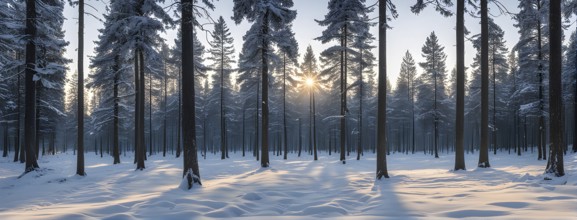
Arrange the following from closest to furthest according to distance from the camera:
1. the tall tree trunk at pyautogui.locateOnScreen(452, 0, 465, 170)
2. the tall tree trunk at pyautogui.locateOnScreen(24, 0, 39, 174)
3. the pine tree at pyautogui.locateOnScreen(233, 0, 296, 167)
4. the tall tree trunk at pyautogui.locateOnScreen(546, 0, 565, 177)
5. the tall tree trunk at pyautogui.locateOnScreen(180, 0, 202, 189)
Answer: the tall tree trunk at pyautogui.locateOnScreen(546, 0, 565, 177), the tall tree trunk at pyautogui.locateOnScreen(180, 0, 202, 189), the tall tree trunk at pyautogui.locateOnScreen(452, 0, 465, 170), the tall tree trunk at pyautogui.locateOnScreen(24, 0, 39, 174), the pine tree at pyautogui.locateOnScreen(233, 0, 296, 167)

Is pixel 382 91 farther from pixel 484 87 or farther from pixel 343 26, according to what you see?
pixel 343 26

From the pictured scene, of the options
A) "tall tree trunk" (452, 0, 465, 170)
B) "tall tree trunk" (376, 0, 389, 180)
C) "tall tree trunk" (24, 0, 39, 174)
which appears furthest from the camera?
"tall tree trunk" (24, 0, 39, 174)

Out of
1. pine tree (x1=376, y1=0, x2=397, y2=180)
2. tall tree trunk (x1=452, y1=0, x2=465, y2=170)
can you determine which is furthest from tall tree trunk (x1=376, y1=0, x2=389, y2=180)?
tall tree trunk (x1=452, y1=0, x2=465, y2=170)

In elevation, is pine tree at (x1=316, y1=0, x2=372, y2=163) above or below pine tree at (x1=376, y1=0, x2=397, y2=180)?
above

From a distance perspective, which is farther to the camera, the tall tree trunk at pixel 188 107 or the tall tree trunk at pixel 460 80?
the tall tree trunk at pixel 460 80

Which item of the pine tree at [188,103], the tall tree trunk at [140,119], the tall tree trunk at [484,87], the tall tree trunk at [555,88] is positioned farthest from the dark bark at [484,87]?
the tall tree trunk at [140,119]

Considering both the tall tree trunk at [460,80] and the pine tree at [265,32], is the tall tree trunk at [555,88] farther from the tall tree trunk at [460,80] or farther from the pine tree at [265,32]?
the pine tree at [265,32]

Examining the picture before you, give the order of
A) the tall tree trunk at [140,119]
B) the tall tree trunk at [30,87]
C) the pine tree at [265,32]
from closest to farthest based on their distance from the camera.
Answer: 1. the tall tree trunk at [30,87]
2. the pine tree at [265,32]
3. the tall tree trunk at [140,119]

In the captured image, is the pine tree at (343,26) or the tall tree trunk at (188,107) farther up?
the pine tree at (343,26)

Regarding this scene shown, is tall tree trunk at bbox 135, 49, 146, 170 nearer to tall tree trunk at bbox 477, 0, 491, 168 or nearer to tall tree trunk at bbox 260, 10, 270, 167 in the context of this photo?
tall tree trunk at bbox 260, 10, 270, 167

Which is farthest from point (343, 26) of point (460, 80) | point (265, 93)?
point (460, 80)

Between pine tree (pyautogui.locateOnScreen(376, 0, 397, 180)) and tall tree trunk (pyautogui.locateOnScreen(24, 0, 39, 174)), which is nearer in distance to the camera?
Result: pine tree (pyautogui.locateOnScreen(376, 0, 397, 180))

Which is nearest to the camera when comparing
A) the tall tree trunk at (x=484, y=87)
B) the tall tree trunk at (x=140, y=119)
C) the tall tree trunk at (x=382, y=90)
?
the tall tree trunk at (x=382, y=90)

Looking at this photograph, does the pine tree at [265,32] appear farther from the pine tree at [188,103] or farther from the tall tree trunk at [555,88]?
the tall tree trunk at [555,88]
